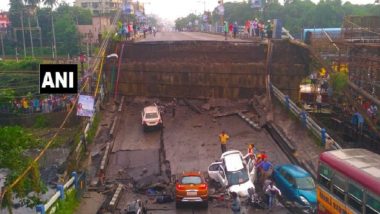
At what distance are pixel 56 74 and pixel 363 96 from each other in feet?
59.9

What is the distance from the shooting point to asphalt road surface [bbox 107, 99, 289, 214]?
2175cm

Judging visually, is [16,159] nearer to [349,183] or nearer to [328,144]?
[349,183]

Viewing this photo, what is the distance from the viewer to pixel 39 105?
1435 inches

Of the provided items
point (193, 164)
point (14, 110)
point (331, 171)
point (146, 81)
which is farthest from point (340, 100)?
point (14, 110)

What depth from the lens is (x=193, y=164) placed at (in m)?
24.3

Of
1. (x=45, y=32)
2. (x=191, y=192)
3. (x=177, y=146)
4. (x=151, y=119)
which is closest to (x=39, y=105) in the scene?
(x=151, y=119)

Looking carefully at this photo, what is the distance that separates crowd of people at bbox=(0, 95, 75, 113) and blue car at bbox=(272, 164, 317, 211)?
20664mm

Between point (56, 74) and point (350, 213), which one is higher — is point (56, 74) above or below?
above

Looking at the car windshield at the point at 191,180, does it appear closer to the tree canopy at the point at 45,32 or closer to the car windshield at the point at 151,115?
the car windshield at the point at 151,115

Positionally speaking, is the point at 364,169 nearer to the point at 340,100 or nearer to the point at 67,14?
the point at 340,100

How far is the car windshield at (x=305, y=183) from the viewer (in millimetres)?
18672

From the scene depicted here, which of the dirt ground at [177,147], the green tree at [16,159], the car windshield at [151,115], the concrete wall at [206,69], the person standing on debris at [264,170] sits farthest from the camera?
the concrete wall at [206,69]

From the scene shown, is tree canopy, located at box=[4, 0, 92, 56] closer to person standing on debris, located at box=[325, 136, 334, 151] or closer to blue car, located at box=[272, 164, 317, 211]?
person standing on debris, located at box=[325, 136, 334, 151]

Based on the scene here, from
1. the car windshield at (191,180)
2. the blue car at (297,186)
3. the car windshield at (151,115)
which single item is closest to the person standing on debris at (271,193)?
the blue car at (297,186)
